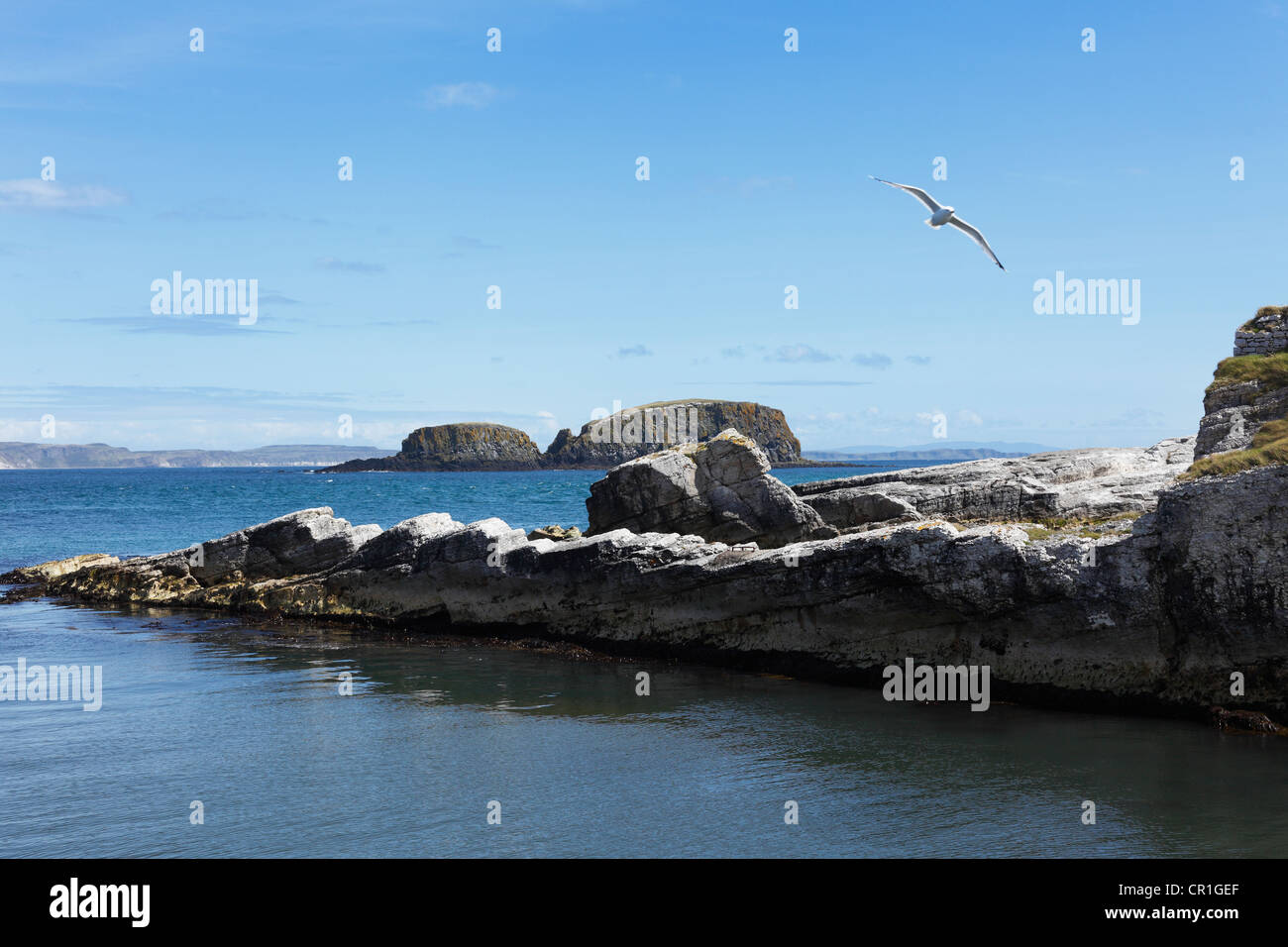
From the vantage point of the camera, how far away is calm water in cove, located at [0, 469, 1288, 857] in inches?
511

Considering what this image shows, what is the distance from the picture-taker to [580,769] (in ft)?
52.3

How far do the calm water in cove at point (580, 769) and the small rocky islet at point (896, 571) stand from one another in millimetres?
1051

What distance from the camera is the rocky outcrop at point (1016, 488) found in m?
25.0

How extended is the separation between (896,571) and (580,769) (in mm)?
7882

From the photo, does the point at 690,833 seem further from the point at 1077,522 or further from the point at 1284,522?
the point at 1077,522

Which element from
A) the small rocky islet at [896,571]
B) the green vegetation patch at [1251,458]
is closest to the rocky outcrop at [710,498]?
the small rocky islet at [896,571]

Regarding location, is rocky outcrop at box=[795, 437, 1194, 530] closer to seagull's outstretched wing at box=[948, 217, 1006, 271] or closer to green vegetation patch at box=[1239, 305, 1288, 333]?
green vegetation patch at box=[1239, 305, 1288, 333]

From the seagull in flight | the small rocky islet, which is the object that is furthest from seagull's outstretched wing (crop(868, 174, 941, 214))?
the small rocky islet

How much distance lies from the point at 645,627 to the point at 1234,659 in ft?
39.7

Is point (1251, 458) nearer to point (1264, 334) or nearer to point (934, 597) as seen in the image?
point (934, 597)

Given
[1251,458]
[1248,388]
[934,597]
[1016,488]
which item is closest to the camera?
[1251,458]

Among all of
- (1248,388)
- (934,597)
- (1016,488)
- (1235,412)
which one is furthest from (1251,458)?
(1016,488)

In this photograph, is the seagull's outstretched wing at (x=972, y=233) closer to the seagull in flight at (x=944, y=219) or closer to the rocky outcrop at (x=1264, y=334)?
the seagull in flight at (x=944, y=219)

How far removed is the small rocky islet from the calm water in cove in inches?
41.4
